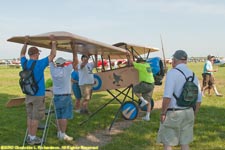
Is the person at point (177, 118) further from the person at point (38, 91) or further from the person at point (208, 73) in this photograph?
the person at point (208, 73)

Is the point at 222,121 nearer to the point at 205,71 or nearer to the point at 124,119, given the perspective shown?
the point at 124,119

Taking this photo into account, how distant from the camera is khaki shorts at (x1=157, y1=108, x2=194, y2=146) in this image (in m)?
4.70

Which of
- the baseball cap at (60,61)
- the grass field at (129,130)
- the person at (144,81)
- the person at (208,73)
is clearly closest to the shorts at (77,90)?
the grass field at (129,130)

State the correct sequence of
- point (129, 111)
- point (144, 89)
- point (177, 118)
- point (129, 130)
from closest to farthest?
point (177, 118) → point (129, 130) → point (144, 89) → point (129, 111)

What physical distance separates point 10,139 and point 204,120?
515 cm

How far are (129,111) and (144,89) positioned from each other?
31.5 inches

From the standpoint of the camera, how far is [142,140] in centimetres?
682

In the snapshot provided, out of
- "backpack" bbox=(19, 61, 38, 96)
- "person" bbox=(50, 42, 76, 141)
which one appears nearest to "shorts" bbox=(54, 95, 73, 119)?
"person" bbox=(50, 42, 76, 141)

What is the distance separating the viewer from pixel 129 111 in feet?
29.8

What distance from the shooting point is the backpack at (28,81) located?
226 inches

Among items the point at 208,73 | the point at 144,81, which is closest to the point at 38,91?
the point at 144,81

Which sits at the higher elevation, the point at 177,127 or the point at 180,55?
the point at 180,55

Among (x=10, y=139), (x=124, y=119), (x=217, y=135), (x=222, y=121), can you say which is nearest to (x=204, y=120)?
(x=222, y=121)

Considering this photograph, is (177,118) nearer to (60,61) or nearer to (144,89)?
(60,61)
